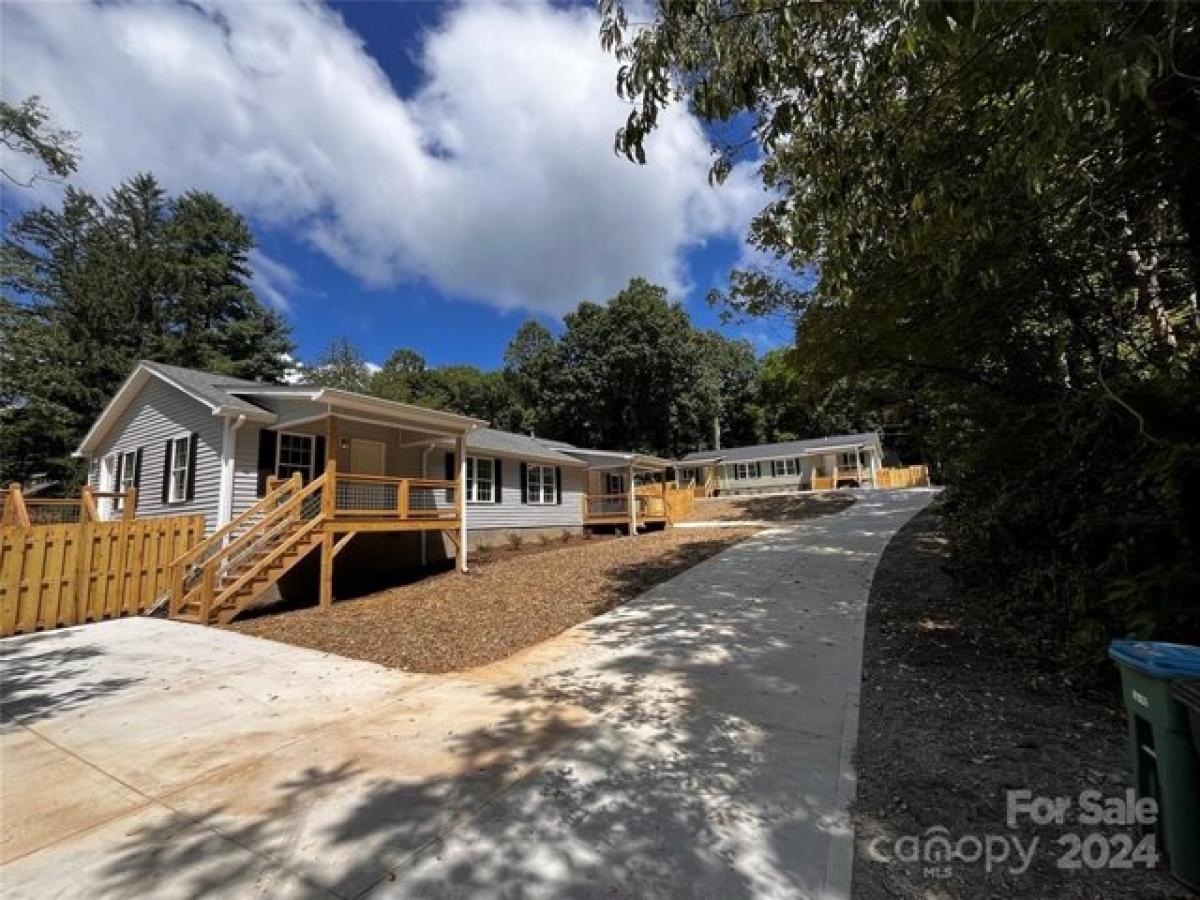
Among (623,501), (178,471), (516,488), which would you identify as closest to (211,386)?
(178,471)

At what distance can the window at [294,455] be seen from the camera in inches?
477

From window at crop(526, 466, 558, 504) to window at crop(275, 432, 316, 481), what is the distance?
24.8 feet

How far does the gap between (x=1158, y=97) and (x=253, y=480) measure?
44.9ft

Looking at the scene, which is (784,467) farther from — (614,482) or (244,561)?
(244,561)

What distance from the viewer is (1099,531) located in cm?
526

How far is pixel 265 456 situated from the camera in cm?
1183

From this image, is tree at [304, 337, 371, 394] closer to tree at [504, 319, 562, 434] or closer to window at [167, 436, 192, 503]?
tree at [504, 319, 562, 434]

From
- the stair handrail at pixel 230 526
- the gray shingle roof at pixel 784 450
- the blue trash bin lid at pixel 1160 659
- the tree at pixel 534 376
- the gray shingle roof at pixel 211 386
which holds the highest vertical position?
the tree at pixel 534 376

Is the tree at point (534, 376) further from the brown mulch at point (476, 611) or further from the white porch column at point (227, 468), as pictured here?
the white porch column at point (227, 468)

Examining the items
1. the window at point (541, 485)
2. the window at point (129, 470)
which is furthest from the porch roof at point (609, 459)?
the window at point (129, 470)

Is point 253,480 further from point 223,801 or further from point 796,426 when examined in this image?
point 796,426

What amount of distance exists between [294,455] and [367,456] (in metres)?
1.59

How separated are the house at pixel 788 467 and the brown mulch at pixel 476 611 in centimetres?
2693

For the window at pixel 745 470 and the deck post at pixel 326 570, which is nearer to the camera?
the deck post at pixel 326 570
